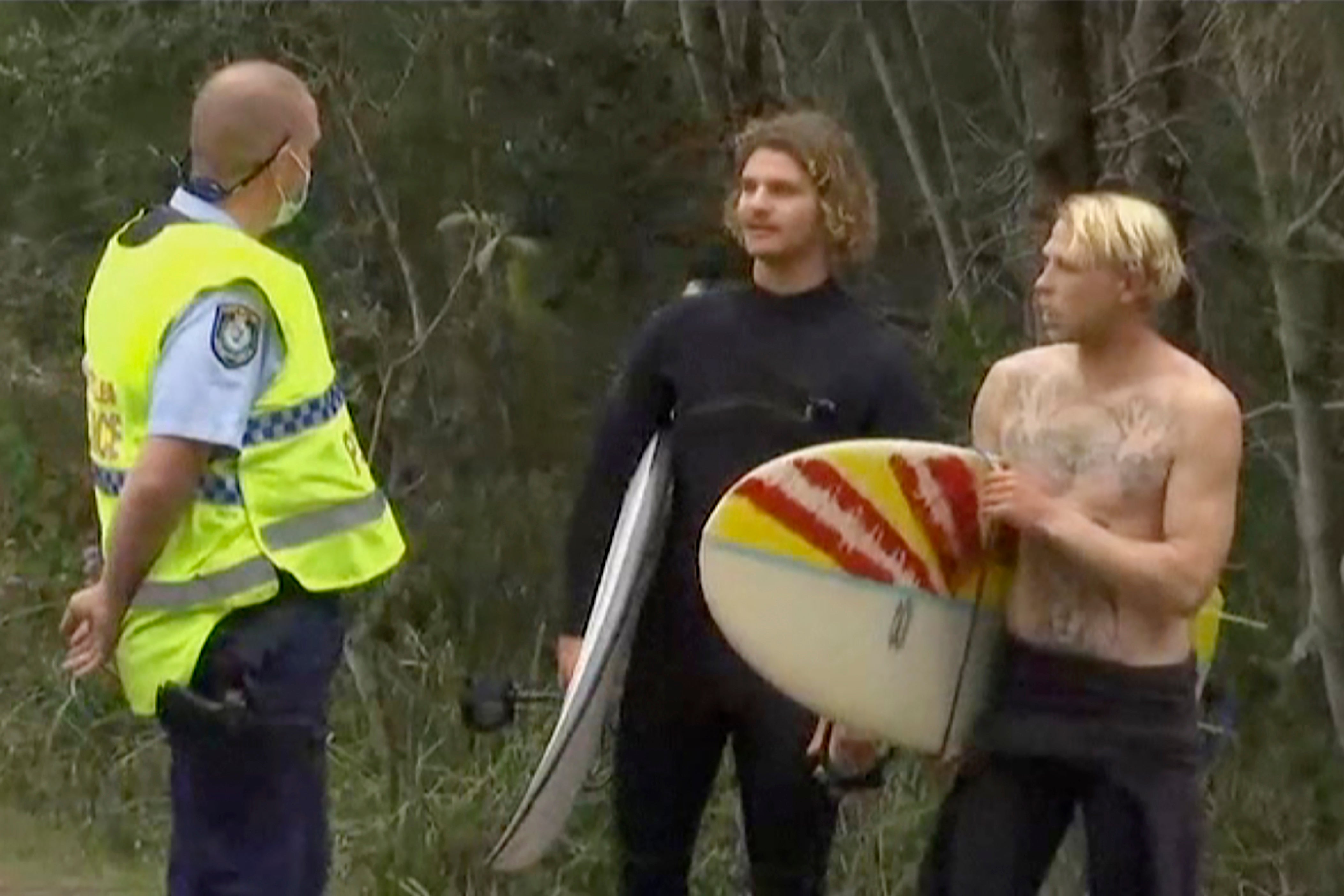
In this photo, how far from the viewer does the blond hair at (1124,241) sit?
5328 millimetres

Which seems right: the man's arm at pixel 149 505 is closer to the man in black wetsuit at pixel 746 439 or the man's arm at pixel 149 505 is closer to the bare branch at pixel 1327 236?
the man in black wetsuit at pixel 746 439

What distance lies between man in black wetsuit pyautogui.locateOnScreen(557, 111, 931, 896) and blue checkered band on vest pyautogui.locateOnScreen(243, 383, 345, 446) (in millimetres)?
762

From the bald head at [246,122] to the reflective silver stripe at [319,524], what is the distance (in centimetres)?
56

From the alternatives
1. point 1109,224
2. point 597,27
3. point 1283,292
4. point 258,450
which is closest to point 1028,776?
point 1109,224

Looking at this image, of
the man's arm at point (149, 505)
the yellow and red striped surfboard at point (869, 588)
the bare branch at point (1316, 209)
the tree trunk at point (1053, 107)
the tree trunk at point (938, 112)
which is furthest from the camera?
the tree trunk at point (938, 112)

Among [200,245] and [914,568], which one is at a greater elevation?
[200,245]

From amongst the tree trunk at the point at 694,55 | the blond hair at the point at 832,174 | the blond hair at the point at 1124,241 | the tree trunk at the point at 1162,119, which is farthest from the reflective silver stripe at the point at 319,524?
the tree trunk at the point at 694,55

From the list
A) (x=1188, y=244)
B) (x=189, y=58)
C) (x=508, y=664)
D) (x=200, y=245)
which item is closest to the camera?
(x=200, y=245)

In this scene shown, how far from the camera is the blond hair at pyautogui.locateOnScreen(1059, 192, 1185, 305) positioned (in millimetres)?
5328

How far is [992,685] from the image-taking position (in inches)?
219

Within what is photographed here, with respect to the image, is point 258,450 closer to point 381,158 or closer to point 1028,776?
point 1028,776

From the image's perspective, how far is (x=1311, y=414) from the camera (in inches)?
454

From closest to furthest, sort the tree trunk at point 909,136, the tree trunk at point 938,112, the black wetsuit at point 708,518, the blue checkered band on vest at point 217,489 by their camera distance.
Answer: the blue checkered band on vest at point 217,489 < the black wetsuit at point 708,518 < the tree trunk at point 909,136 < the tree trunk at point 938,112

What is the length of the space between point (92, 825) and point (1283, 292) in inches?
177
